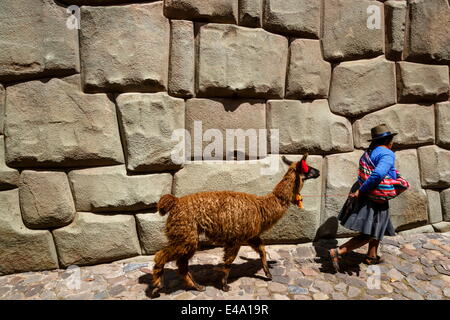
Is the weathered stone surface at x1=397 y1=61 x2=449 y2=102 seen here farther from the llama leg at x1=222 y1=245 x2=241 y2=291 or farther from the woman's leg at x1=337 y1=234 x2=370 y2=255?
the llama leg at x1=222 y1=245 x2=241 y2=291

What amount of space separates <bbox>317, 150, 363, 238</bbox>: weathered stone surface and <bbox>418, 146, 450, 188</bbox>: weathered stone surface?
2.92 feet

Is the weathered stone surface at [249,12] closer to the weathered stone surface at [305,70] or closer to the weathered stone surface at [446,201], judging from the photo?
the weathered stone surface at [305,70]

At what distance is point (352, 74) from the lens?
282cm

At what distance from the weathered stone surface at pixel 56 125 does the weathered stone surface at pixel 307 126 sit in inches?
61.8

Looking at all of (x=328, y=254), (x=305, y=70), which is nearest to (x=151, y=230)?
(x=328, y=254)

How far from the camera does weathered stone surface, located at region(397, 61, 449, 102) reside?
116 inches

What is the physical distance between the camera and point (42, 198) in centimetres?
244

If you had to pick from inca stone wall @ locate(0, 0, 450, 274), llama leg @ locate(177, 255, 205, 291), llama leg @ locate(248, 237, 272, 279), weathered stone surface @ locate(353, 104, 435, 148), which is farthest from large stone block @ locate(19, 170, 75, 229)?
weathered stone surface @ locate(353, 104, 435, 148)

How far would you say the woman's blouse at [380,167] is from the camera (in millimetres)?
2213

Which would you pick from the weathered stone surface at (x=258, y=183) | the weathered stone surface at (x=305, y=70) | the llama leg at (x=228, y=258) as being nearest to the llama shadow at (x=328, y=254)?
the weathered stone surface at (x=258, y=183)

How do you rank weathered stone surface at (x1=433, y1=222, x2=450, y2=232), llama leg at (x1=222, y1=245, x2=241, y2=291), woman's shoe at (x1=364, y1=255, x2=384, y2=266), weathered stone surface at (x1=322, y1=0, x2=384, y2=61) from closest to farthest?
1. llama leg at (x1=222, y1=245, x2=241, y2=291)
2. woman's shoe at (x1=364, y1=255, x2=384, y2=266)
3. weathered stone surface at (x1=322, y1=0, x2=384, y2=61)
4. weathered stone surface at (x1=433, y1=222, x2=450, y2=232)

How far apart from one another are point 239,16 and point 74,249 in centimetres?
262

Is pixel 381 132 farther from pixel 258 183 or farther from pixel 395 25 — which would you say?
pixel 395 25

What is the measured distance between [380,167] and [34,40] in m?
3.00
